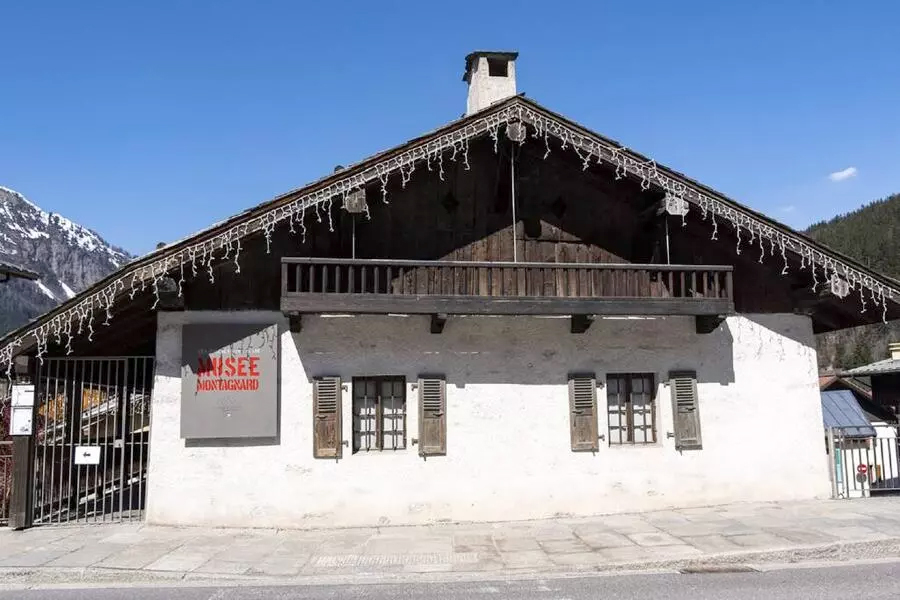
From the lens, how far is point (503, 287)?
11.6 m

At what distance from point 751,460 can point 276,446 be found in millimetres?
8205

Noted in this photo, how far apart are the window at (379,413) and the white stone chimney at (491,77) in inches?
233

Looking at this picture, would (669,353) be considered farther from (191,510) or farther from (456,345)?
(191,510)

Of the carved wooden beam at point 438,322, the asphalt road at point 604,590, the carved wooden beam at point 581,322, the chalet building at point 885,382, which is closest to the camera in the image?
the asphalt road at point 604,590

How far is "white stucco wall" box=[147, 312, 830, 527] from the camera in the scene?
10750 mm

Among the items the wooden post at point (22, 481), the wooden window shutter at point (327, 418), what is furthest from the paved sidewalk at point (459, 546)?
the wooden window shutter at point (327, 418)

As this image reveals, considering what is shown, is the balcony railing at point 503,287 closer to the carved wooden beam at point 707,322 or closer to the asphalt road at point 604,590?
the carved wooden beam at point 707,322

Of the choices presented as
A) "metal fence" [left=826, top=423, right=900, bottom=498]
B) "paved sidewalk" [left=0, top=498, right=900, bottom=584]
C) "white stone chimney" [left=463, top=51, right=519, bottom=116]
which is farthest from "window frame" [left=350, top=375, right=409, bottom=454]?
"metal fence" [left=826, top=423, right=900, bottom=498]

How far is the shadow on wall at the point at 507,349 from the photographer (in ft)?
36.5

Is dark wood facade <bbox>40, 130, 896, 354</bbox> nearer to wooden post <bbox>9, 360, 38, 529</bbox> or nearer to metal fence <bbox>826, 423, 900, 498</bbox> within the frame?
wooden post <bbox>9, 360, 38, 529</bbox>

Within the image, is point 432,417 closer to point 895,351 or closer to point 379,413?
point 379,413

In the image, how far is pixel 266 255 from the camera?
1122cm

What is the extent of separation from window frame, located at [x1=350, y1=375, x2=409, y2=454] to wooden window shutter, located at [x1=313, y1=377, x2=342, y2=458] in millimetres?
303

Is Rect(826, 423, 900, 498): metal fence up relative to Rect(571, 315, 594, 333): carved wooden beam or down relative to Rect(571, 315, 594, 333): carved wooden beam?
down
